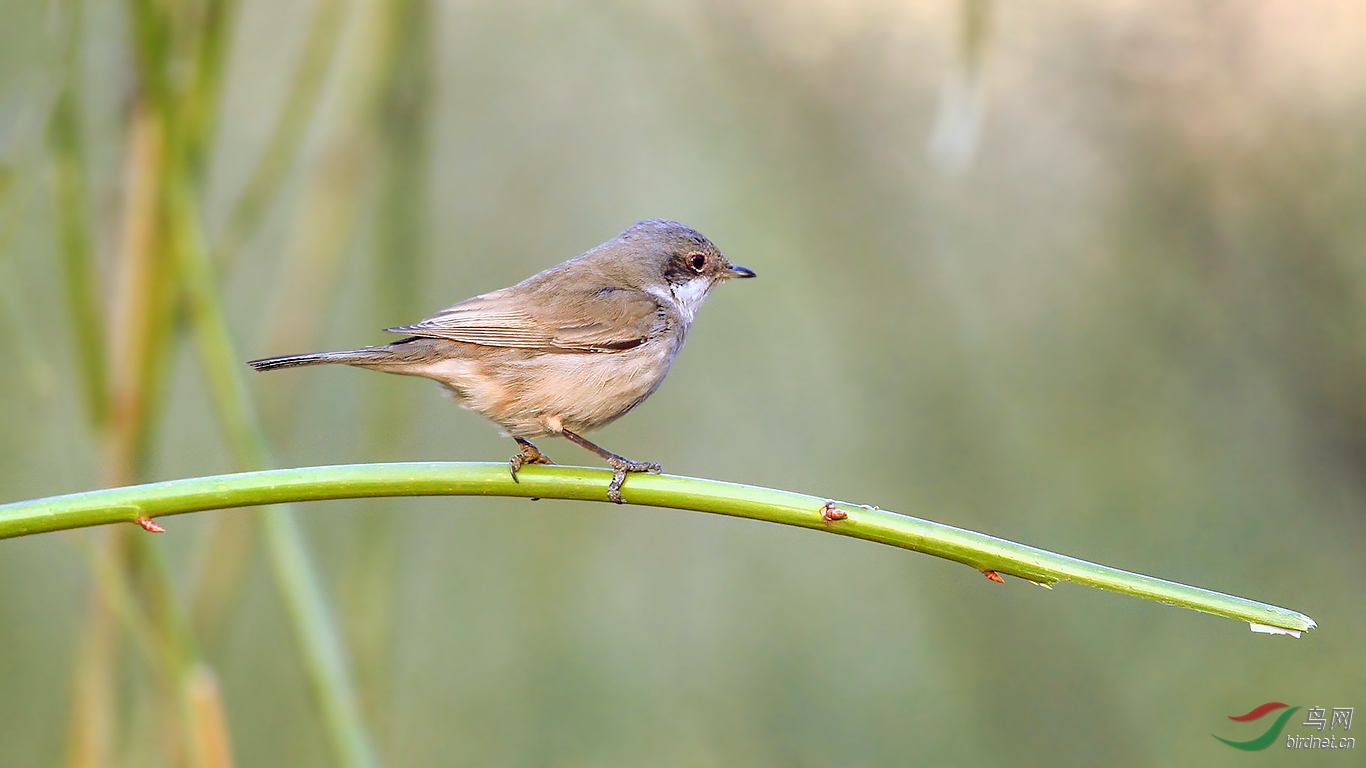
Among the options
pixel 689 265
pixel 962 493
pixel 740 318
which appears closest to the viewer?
pixel 689 265

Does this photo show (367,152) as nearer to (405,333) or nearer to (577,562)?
(405,333)

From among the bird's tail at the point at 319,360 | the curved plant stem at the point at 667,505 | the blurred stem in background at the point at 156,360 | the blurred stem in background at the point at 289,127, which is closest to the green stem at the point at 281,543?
the blurred stem in background at the point at 156,360

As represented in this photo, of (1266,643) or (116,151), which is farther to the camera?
(1266,643)

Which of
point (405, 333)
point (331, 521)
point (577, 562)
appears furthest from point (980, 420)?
point (331, 521)

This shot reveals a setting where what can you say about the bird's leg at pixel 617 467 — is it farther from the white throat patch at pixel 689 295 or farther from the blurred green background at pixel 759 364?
the white throat patch at pixel 689 295

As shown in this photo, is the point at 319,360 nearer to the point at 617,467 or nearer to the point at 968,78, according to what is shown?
the point at 617,467

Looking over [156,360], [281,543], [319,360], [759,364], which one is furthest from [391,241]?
[759,364]
